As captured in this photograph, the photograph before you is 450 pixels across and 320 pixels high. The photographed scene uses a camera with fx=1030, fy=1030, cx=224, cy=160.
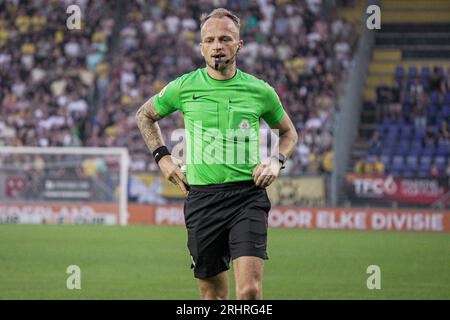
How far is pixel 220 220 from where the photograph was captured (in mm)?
6949

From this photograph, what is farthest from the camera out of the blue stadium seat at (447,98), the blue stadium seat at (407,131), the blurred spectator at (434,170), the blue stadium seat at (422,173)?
the blue stadium seat at (447,98)

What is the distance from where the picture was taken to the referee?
689cm

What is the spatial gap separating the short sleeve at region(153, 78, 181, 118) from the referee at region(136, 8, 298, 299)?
0.04 feet

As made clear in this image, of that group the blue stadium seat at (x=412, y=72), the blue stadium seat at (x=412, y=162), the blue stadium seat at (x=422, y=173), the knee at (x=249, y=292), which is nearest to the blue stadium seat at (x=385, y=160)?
the blue stadium seat at (x=412, y=162)

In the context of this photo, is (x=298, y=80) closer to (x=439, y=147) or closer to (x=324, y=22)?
(x=324, y=22)

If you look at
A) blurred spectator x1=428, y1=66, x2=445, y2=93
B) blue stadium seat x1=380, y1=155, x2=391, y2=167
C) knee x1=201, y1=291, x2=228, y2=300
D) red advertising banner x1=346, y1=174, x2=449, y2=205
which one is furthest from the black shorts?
blurred spectator x1=428, y1=66, x2=445, y2=93

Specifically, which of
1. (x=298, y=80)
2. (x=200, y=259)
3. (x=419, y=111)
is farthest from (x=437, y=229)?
(x=200, y=259)

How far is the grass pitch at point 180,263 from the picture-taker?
1186 cm

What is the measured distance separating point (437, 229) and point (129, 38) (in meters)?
12.1

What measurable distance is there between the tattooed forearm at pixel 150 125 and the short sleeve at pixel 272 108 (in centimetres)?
78

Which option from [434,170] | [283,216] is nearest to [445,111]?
[434,170]

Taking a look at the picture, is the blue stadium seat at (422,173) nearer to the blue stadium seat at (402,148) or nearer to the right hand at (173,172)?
the blue stadium seat at (402,148)

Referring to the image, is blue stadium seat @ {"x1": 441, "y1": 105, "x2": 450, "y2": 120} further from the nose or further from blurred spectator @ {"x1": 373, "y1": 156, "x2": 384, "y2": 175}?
the nose

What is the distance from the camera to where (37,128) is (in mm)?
29125
